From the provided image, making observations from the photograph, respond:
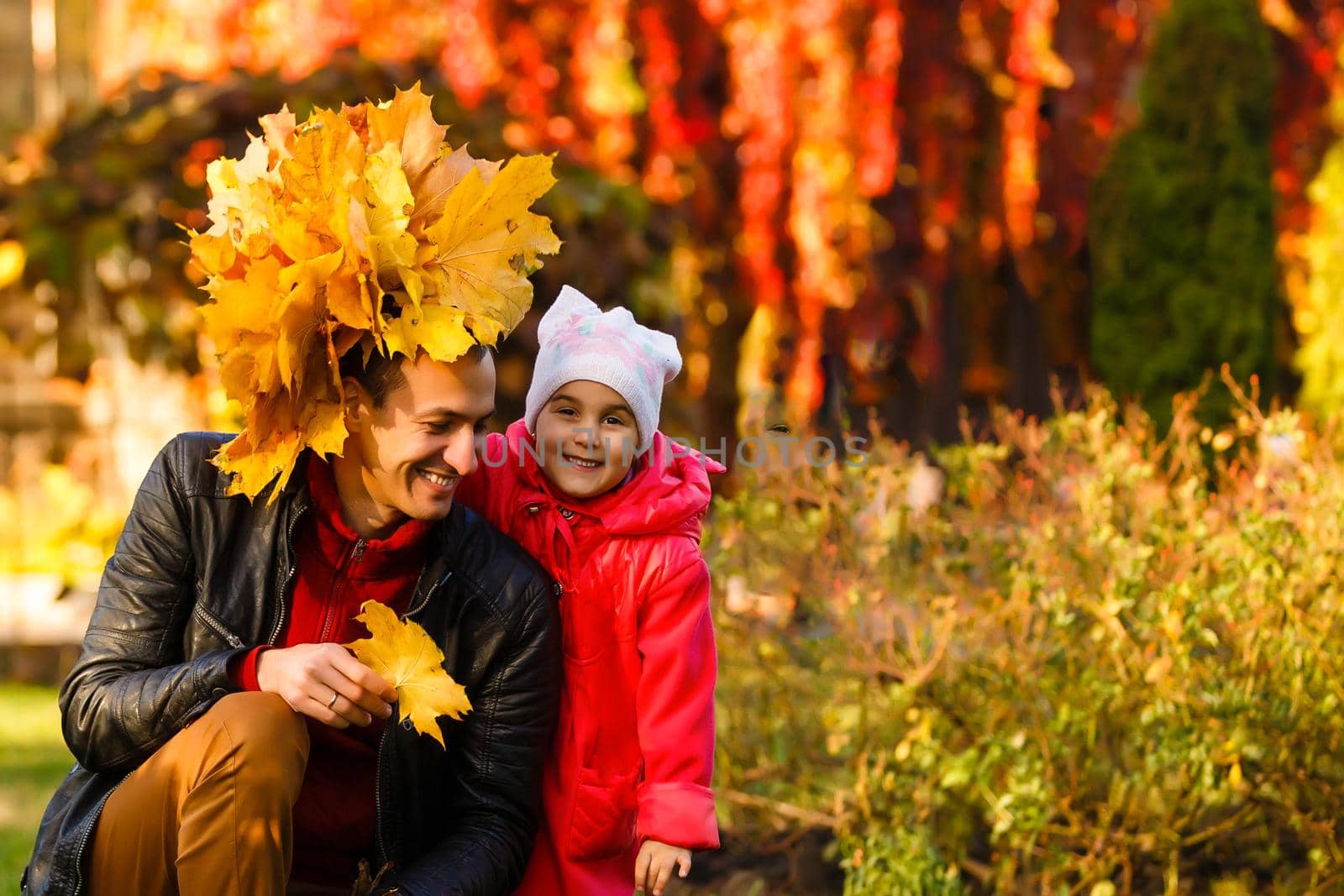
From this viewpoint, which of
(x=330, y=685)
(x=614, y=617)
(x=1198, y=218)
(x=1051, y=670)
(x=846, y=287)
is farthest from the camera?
(x=846, y=287)

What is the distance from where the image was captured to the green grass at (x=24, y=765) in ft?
13.0

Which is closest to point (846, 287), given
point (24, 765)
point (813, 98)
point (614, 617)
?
point (813, 98)

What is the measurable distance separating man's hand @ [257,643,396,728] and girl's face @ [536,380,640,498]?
1.83 feet

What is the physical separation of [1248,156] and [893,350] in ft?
8.06

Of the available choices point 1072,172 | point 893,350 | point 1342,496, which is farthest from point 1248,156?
point 1342,496

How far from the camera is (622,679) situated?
258cm

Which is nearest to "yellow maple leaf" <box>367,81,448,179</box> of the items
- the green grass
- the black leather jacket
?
the black leather jacket

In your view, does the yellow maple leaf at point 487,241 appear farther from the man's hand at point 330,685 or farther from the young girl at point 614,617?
the man's hand at point 330,685

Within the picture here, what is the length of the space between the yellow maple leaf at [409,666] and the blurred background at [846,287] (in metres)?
1.32

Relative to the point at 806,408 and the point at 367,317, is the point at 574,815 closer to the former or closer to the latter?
the point at 367,317

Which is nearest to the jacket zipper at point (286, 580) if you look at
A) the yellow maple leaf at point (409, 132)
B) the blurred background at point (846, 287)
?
the yellow maple leaf at point (409, 132)

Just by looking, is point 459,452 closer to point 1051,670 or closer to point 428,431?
point 428,431

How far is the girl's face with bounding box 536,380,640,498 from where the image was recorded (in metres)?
2.62

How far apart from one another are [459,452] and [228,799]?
59cm
